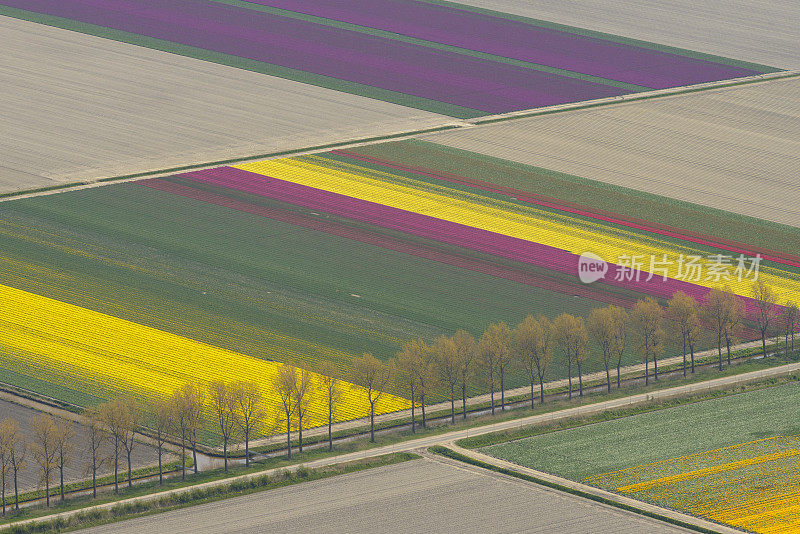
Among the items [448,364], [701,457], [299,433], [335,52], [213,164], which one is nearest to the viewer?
[701,457]

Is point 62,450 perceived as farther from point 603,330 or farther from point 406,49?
point 406,49

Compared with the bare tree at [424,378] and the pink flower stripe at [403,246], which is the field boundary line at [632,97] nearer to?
the pink flower stripe at [403,246]

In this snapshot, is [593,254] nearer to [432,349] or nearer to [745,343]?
[745,343]

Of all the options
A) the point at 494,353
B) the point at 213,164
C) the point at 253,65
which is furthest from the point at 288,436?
the point at 253,65

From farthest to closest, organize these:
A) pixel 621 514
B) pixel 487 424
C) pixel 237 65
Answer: pixel 237 65, pixel 487 424, pixel 621 514

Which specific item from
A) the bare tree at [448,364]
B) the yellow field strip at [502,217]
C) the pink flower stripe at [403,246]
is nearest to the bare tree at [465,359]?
the bare tree at [448,364]

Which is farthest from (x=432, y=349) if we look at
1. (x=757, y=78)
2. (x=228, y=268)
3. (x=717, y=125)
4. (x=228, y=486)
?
(x=757, y=78)

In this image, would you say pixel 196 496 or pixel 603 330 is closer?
pixel 196 496
